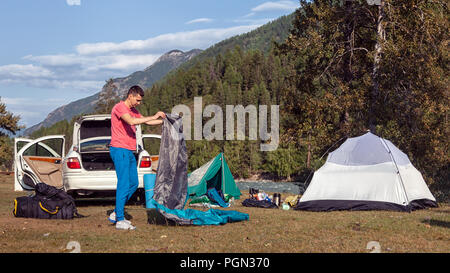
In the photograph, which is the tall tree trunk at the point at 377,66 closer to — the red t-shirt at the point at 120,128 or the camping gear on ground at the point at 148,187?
the camping gear on ground at the point at 148,187

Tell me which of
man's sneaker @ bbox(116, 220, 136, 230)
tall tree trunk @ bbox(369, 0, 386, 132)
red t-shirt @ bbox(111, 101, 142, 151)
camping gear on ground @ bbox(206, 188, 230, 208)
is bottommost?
camping gear on ground @ bbox(206, 188, 230, 208)

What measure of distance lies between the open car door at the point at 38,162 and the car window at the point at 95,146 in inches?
46.4

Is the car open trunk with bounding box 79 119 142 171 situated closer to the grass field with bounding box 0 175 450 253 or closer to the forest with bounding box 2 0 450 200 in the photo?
the grass field with bounding box 0 175 450 253

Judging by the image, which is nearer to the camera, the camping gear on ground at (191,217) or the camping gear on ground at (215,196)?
the camping gear on ground at (191,217)

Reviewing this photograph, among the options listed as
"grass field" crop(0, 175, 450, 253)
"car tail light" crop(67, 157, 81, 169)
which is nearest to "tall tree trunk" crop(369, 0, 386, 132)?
"grass field" crop(0, 175, 450, 253)

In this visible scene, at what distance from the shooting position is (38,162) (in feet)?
45.3

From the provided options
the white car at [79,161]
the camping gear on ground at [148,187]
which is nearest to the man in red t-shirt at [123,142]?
the white car at [79,161]

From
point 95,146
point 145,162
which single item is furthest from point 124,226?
point 95,146

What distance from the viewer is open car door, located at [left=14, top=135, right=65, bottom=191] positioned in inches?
530

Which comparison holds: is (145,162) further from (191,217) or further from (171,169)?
(191,217)

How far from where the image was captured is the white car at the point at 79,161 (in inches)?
475

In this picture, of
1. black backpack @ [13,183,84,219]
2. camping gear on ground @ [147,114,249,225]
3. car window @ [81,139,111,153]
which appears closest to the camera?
camping gear on ground @ [147,114,249,225]

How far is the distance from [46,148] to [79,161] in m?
3.28
